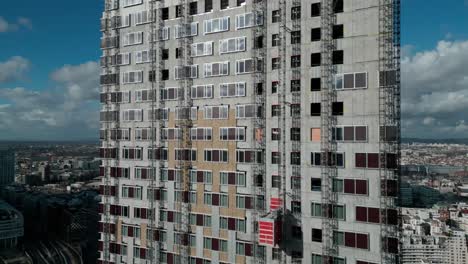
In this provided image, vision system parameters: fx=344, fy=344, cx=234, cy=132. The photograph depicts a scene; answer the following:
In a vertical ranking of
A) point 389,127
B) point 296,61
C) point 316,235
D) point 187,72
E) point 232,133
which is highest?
point 187,72

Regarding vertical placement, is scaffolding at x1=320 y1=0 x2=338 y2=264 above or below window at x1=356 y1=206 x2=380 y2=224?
above

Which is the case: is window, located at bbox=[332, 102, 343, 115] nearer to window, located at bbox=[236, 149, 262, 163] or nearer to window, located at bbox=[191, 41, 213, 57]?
window, located at bbox=[236, 149, 262, 163]

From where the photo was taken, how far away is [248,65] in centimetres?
3475

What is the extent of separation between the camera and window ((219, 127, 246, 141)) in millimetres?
35062

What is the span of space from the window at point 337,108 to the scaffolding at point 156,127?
19.3 m

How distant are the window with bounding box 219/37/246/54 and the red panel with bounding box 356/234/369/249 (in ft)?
67.7

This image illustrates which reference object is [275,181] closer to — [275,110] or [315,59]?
[275,110]

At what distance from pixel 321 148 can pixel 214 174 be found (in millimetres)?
12087

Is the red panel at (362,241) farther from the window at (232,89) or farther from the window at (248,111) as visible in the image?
the window at (232,89)

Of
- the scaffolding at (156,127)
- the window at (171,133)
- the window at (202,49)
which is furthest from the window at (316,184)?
the scaffolding at (156,127)

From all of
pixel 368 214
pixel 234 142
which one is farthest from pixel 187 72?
pixel 368 214

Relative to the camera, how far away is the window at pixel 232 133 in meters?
35.1

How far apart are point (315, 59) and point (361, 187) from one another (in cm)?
1204

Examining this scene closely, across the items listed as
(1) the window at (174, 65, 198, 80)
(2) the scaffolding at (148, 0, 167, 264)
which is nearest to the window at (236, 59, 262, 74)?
(1) the window at (174, 65, 198, 80)
